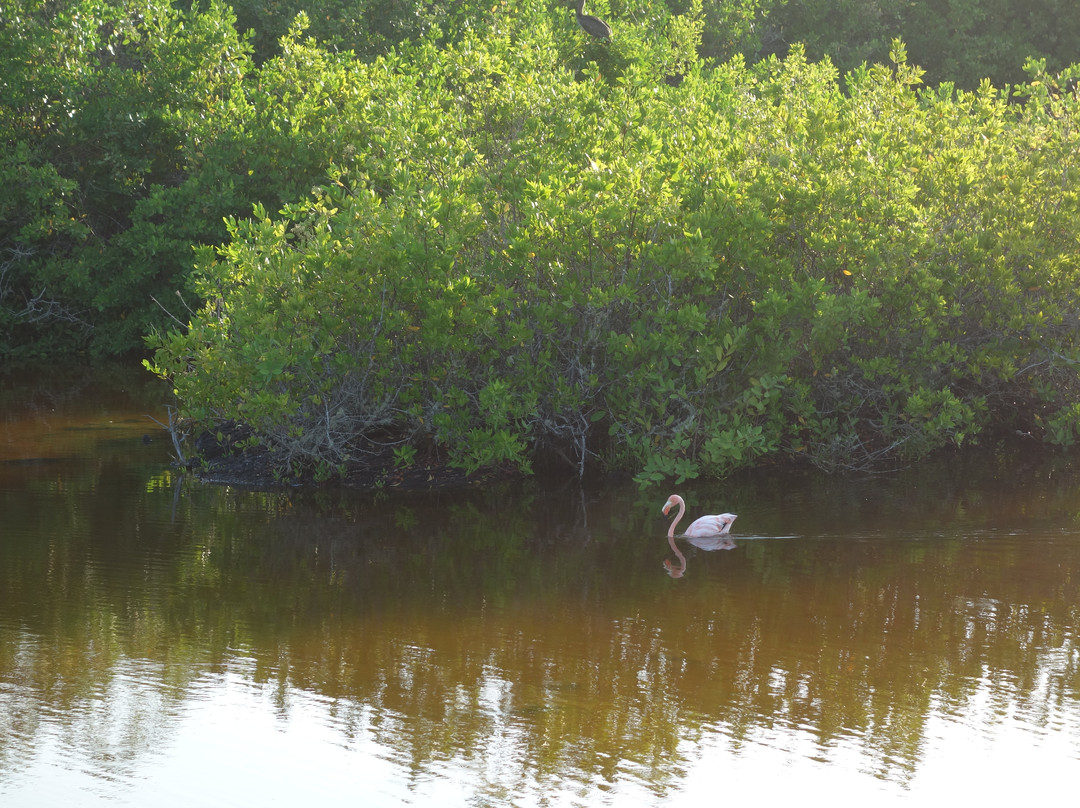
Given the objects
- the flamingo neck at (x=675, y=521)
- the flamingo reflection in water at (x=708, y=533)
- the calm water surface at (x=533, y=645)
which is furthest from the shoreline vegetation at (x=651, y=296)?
the flamingo reflection in water at (x=708, y=533)

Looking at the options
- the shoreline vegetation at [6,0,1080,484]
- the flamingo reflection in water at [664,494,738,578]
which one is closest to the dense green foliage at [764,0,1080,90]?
the shoreline vegetation at [6,0,1080,484]

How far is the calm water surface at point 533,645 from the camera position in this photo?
574cm

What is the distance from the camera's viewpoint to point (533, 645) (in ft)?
24.9

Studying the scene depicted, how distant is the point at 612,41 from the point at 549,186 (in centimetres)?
1066

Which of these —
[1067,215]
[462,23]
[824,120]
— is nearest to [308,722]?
[824,120]

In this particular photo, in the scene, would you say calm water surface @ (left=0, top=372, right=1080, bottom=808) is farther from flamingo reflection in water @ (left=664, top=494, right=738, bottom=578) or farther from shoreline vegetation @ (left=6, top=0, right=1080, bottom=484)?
shoreline vegetation @ (left=6, top=0, right=1080, bottom=484)

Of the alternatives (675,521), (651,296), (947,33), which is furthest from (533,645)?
(947,33)

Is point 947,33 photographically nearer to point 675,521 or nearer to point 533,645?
point 675,521

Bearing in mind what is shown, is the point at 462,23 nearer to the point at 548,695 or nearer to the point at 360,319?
the point at 360,319

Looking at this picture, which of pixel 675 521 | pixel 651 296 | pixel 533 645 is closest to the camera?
pixel 533 645

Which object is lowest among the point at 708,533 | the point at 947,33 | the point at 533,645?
the point at 533,645

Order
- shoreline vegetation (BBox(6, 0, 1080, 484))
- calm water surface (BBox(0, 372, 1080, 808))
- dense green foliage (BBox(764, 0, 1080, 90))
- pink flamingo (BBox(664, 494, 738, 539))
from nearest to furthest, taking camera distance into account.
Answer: calm water surface (BBox(0, 372, 1080, 808)) → pink flamingo (BBox(664, 494, 738, 539)) → shoreline vegetation (BBox(6, 0, 1080, 484)) → dense green foliage (BBox(764, 0, 1080, 90))

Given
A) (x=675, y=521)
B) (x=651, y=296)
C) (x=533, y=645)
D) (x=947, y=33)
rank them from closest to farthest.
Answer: (x=533, y=645) → (x=675, y=521) → (x=651, y=296) → (x=947, y=33)

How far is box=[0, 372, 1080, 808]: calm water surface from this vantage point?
5738mm
